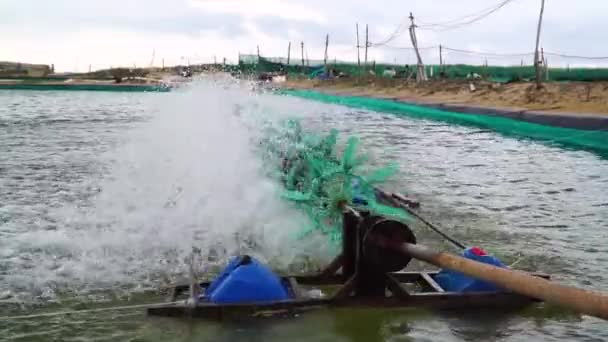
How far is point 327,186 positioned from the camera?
623 cm

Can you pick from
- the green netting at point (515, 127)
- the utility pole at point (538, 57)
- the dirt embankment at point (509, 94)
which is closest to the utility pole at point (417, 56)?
the dirt embankment at point (509, 94)

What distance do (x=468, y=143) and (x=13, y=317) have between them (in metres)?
14.3

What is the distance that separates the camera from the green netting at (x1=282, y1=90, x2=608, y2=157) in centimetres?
1571

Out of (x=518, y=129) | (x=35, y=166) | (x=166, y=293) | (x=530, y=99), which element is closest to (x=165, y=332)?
(x=166, y=293)

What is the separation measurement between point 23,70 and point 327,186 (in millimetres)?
74858

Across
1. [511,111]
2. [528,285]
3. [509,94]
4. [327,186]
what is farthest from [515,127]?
[528,285]

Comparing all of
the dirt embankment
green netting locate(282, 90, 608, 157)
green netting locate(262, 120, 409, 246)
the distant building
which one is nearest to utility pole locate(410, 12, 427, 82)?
the dirt embankment

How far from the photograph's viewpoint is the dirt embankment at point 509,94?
19859 millimetres

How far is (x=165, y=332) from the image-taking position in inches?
171

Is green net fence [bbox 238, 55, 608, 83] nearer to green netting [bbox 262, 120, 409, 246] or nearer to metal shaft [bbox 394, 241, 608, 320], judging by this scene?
green netting [bbox 262, 120, 409, 246]

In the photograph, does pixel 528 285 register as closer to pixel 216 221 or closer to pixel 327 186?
pixel 327 186

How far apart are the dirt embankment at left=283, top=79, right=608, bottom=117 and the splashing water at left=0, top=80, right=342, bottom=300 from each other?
11.1 m

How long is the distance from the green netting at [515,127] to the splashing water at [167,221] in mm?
8733

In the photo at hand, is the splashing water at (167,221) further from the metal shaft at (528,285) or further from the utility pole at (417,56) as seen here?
the utility pole at (417,56)
